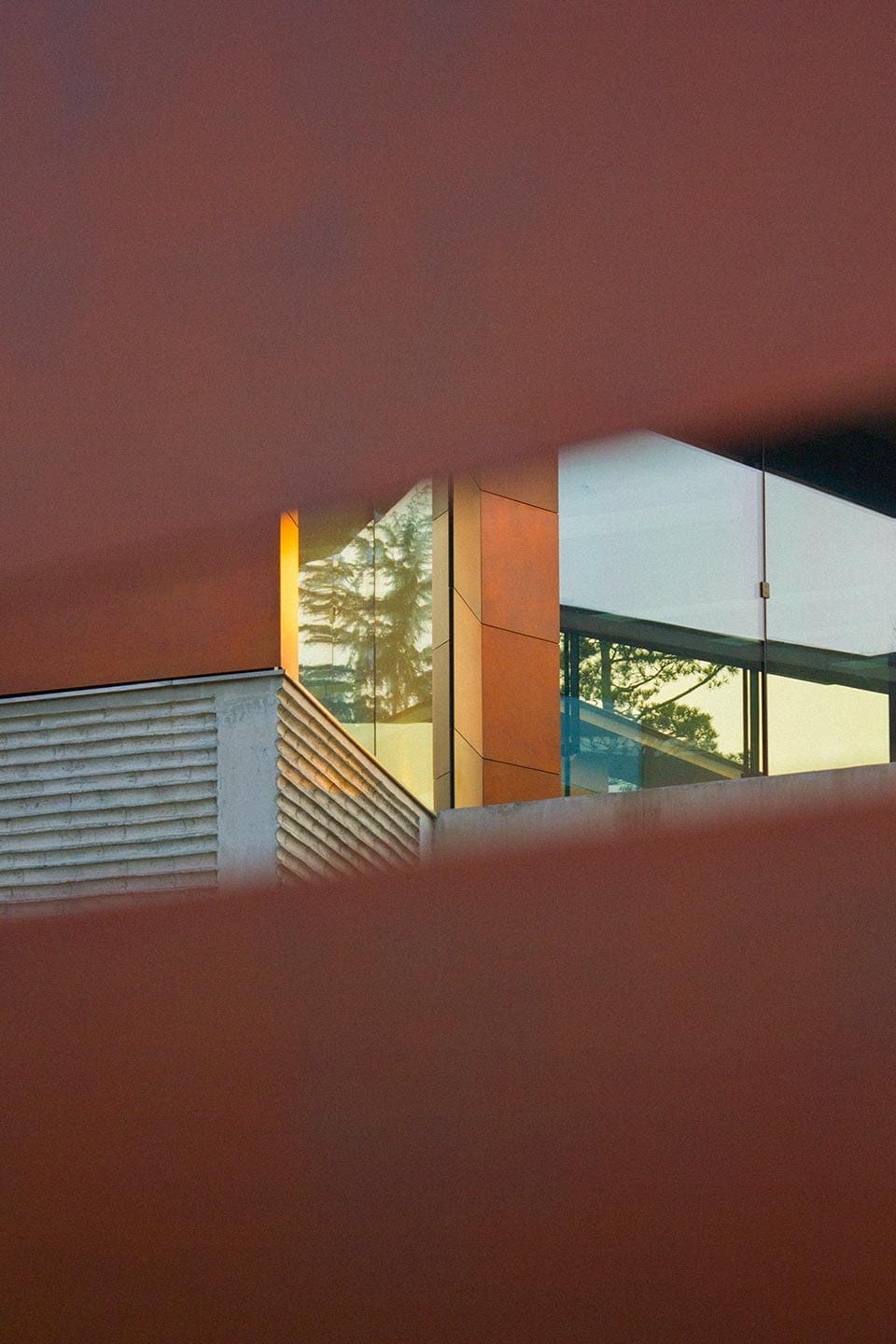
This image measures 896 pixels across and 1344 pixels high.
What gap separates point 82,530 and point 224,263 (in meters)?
0.47

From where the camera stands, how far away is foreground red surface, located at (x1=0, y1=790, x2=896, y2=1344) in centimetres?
177

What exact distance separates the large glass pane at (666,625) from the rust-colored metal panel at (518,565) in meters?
0.63

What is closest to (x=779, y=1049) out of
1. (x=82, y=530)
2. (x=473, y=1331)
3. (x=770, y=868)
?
(x=770, y=868)

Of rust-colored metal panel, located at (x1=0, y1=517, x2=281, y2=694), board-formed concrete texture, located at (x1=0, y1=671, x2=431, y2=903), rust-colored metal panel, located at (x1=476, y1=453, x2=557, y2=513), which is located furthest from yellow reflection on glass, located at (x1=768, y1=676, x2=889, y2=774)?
rust-colored metal panel, located at (x1=0, y1=517, x2=281, y2=694)

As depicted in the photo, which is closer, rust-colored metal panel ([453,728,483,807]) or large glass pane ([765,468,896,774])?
large glass pane ([765,468,896,774])

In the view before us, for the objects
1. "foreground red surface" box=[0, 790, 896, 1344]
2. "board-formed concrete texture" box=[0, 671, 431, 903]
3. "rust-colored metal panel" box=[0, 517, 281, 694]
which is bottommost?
"foreground red surface" box=[0, 790, 896, 1344]

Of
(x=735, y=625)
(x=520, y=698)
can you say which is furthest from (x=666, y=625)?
(x=520, y=698)

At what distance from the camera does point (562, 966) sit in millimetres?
1898

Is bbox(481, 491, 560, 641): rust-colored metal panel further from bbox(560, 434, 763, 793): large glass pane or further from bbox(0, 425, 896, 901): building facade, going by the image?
bbox(560, 434, 763, 793): large glass pane

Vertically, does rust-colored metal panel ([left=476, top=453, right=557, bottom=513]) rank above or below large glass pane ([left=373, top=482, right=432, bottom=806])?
above

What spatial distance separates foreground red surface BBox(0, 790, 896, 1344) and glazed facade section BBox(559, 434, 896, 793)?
21.2 ft

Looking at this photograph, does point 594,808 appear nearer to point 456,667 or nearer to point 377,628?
point 377,628

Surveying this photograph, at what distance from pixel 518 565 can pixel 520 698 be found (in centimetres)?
89

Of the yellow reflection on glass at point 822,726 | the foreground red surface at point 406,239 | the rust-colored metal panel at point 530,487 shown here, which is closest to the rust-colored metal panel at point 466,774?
the rust-colored metal panel at point 530,487
